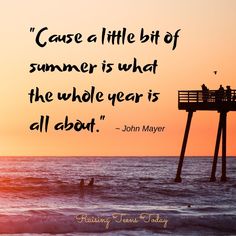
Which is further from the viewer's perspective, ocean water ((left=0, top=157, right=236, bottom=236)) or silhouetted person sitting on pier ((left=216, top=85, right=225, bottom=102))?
silhouetted person sitting on pier ((left=216, top=85, right=225, bottom=102))

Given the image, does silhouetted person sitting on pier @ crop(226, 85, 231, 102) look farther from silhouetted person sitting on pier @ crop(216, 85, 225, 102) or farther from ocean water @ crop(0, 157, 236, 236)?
ocean water @ crop(0, 157, 236, 236)

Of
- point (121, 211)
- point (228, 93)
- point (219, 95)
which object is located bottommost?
point (121, 211)

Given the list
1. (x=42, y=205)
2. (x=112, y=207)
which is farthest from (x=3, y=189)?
(x=112, y=207)

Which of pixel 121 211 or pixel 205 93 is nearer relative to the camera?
pixel 121 211

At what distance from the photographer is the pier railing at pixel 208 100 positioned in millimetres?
38438

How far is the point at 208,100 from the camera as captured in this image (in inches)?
1528

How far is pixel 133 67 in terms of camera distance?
2856 centimetres

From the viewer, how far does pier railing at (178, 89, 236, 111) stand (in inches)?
1513

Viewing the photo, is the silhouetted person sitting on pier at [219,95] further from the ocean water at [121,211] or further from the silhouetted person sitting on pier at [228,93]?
the ocean water at [121,211]

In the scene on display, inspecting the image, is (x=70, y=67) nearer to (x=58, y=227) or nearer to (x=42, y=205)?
(x=58, y=227)

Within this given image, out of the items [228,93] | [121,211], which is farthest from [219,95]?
[121,211]

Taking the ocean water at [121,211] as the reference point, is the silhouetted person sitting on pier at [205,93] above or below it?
above

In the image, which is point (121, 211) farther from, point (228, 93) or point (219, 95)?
point (228, 93)

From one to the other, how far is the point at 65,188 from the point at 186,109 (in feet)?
70.2
